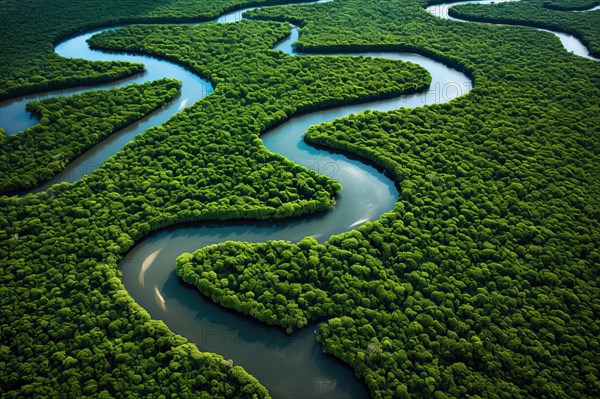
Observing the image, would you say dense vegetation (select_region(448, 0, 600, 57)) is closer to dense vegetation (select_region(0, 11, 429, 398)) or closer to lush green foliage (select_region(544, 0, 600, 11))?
lush green foliage (select_region(544, 0, 600, 11))

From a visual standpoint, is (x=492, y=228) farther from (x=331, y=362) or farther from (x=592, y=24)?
(x=592, y=24)

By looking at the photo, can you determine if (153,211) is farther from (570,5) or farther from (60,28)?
(570,5)

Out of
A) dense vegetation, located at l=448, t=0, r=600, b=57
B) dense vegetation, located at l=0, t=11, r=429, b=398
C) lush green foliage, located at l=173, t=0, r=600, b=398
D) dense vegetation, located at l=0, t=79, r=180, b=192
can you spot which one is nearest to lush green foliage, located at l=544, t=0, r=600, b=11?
dense vegetation, located at l=448, t=0, r=600, b=57

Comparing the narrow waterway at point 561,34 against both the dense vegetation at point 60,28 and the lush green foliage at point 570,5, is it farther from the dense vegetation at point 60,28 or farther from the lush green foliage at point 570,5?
the dense vegetation at point 60,28

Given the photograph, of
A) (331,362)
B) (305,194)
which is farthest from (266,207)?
(331,362)

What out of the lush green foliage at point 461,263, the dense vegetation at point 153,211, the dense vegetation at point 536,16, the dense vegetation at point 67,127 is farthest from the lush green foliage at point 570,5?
the dense vegetation at point 67,127
